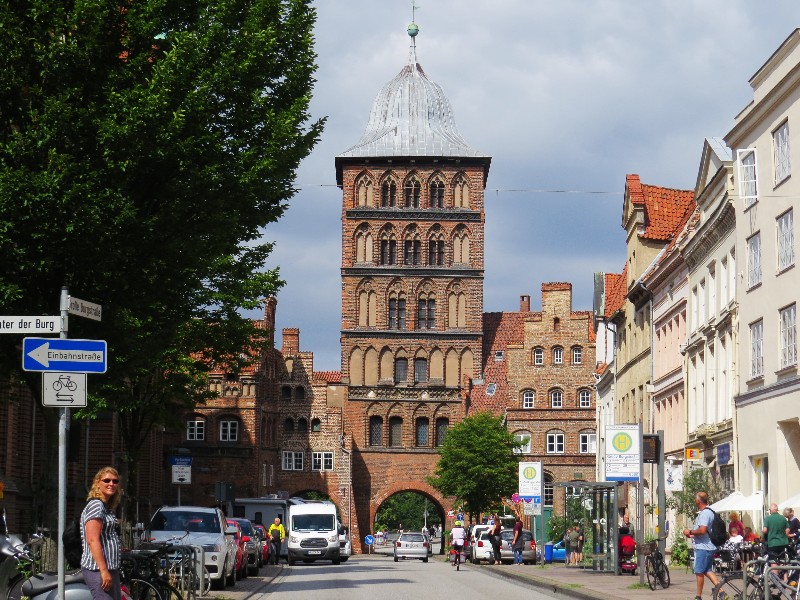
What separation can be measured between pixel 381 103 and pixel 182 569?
80.9 meters

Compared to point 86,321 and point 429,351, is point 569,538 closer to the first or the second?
point 86,321

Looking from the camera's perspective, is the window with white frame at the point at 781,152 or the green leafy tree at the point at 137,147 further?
the window with white frame at the point at 781,152

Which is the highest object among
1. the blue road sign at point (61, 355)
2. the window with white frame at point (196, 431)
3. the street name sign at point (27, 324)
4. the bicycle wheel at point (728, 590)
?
the window with white frame at point (196, 431)

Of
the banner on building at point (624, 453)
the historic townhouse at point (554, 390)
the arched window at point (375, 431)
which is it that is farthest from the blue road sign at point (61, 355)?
the arched window at point (375, 431)

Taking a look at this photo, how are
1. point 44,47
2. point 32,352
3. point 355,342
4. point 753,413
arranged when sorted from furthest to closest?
point 355,342, point 753,413, point 44,47, point 32,352

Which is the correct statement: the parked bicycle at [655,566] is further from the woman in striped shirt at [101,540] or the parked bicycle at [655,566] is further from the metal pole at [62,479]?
the woman in striped shirt at [101,540]

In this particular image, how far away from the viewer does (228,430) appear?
89.5 metres

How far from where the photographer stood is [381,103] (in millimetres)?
100000

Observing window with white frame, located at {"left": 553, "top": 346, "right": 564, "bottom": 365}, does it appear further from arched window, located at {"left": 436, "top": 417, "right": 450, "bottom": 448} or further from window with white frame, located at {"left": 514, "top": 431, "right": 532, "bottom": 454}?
arched window, located at {"left": 436, "top": 417, "right": 450, "bottom": 448}

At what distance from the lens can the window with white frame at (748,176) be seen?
112 feet

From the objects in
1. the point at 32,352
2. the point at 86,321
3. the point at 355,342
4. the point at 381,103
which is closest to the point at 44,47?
the point at 86,321

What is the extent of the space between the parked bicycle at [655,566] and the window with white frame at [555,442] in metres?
58.5

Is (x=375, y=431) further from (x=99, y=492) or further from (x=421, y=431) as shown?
(x=99, y=492)

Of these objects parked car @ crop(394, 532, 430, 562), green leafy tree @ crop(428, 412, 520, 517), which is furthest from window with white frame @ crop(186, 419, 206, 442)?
parked car @ crop(394, 532, 430, 562)
